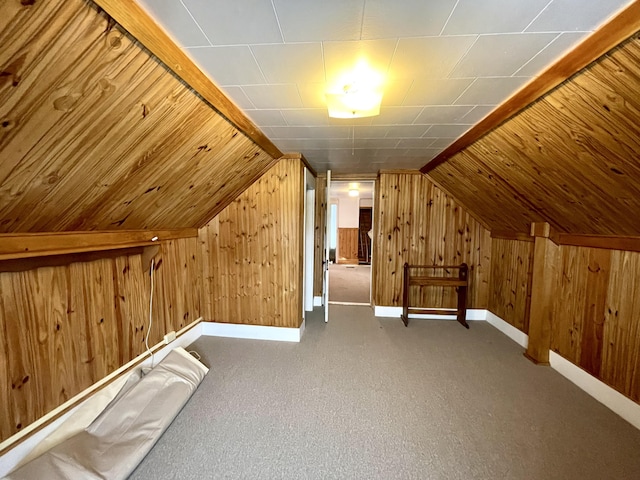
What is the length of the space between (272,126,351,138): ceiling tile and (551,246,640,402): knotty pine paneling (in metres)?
2.40

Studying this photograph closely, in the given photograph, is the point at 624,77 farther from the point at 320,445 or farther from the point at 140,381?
the point at 140,381

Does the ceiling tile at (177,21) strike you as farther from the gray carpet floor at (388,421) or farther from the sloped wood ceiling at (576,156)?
the gray carpet floor at (388,421)

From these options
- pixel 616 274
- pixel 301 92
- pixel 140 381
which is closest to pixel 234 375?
pixel 140 381

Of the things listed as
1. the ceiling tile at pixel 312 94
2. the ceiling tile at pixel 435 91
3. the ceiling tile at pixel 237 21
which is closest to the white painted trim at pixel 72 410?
the ceiling tile at pixel 237 21

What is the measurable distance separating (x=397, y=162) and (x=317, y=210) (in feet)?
4.86

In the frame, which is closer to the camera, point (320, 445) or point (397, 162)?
point (320, 445)

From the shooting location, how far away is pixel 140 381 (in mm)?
1820

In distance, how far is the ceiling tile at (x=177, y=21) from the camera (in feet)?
3.09

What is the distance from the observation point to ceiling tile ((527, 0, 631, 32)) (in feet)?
2.99

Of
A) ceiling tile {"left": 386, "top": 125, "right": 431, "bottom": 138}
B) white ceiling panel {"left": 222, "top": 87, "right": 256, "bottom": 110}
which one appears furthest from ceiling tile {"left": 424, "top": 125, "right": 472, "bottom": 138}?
white ceiling panel {"left": 222, "top": 87, "right": 256, "bottom": 110}

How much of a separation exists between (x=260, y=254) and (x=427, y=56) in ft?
7.86

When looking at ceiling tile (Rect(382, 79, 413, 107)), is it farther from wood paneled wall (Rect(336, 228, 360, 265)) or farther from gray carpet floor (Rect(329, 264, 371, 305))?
wood paneled wall (Rect(336, 228, 360, 265))

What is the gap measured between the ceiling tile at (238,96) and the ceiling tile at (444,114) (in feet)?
4.09

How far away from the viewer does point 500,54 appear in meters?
1.19
